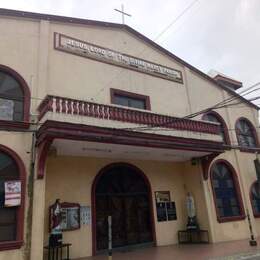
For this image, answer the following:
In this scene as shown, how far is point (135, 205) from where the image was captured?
12.0 metres

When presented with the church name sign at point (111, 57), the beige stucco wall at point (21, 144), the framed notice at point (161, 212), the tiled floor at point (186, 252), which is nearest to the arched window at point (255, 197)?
the tiled floor at point (186, 252)

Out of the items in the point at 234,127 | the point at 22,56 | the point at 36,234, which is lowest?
the point at 36,234

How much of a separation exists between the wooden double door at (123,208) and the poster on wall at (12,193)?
10.7 ft

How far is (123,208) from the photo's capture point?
11.6m

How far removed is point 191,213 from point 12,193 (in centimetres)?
781

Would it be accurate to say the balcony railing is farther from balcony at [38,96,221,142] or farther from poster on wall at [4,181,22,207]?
poster on wall at [4,181,22,207]

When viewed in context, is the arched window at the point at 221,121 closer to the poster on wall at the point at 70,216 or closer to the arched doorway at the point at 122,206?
the arched doorway at the point at 122,206

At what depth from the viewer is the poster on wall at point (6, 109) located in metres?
9.30

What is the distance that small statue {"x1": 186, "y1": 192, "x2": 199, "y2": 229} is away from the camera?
12.5 m

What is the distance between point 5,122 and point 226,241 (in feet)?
34.0

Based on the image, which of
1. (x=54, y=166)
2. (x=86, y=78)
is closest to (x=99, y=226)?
(x=54, y=166)

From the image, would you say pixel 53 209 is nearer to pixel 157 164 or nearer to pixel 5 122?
pixel 5 122

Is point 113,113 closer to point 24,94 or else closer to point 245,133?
point 24,94

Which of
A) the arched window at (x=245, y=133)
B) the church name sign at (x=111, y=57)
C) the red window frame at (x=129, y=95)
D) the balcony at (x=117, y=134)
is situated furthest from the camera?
the arched window at (x=245, y=133)
